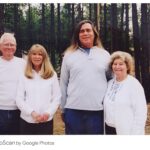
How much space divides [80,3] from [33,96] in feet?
1.96

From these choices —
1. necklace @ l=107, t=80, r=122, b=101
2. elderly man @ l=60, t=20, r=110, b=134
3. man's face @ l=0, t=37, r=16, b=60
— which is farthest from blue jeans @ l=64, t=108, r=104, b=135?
man's face @ l=0, t=37, r=16, b=60

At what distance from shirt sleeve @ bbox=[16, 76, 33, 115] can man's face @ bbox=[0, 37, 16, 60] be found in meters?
0.14

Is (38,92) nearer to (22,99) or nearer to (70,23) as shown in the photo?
(22,99)

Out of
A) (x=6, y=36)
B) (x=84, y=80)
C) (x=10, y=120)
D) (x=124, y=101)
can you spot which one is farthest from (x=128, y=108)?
(x=6, y=36)

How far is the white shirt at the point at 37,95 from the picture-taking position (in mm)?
1887

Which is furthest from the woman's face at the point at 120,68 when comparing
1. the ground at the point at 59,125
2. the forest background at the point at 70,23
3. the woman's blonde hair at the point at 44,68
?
the woman's blonde hair at the point at 44,68

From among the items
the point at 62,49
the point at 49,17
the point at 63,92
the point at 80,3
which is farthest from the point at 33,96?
the point at 80,3

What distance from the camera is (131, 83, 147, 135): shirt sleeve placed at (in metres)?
1.78

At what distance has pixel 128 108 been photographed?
1.80 meters

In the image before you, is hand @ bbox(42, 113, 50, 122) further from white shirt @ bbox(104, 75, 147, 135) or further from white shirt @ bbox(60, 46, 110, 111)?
white shirt @ bbox(104, 75, 147, 135)

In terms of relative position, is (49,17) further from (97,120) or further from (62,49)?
(97,120)

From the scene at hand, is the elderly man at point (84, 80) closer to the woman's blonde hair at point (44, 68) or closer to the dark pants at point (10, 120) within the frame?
the woman's blonde hair at point (44, 68)

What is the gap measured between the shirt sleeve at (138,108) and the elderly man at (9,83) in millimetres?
633
